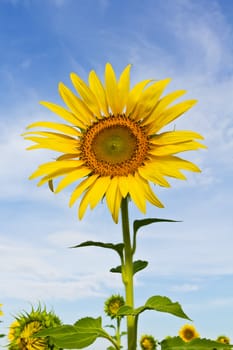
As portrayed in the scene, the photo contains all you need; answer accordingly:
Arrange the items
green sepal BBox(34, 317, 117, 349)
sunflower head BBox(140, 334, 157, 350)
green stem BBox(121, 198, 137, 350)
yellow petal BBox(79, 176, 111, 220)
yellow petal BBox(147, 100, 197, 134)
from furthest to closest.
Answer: sunflower head BBox(140, 334, 157, 350), yellow petal BBox(147, 100, 197, 134), yellow petal BBox(79, 176, 111, 220), green stem BBox(121, 198, 137, 350), green sepal BBox(34, 317, 117, 349)

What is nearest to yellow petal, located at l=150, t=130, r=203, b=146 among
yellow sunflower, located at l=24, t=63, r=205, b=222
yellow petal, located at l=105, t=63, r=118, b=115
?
yellow sunflower, located at l=24, t=63, r=205, b=222

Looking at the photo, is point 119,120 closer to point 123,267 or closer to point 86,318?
point 123,267

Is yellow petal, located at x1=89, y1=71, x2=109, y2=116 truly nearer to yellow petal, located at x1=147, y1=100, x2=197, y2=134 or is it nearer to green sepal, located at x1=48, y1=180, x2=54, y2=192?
yellow petal, located at x1=147, y1=100, x2=197, y2=134

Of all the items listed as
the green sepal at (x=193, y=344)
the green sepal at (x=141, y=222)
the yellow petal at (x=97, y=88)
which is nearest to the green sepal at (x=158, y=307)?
the green sepal at (x=193, y=344)

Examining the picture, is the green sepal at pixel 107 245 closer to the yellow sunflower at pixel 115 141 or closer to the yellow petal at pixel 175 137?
the yellow sunflower at pixel 115 141

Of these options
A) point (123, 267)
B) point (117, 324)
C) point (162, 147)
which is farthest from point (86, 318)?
point (117, 324)
